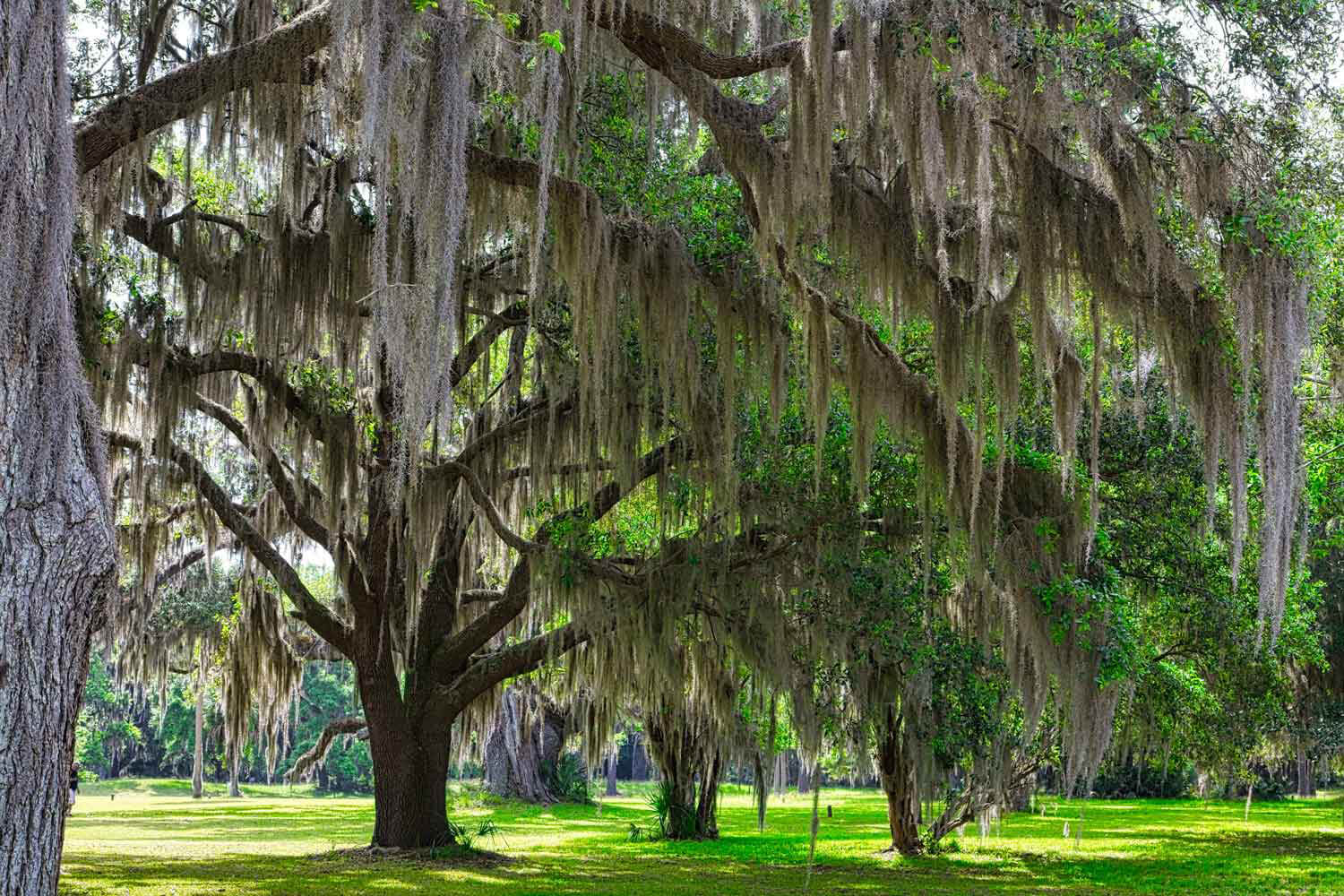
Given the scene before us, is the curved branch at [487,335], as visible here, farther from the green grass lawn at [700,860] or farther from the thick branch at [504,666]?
the green grass lawn at [700,860]

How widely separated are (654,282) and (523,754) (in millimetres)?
21324

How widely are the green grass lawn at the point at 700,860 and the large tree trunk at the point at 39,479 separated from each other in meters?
5.81

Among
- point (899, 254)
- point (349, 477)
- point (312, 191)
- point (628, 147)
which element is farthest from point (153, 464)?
point (899, 254)

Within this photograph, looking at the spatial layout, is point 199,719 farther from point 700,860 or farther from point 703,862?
point 703,862

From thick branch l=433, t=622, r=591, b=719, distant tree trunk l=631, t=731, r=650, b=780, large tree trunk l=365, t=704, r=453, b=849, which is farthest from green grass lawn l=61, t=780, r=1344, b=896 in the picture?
distant tree trunk l=631, t=731, r=650, b=780

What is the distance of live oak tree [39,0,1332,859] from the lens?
6.91 meters

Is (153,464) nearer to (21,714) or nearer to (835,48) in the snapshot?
(835,48)

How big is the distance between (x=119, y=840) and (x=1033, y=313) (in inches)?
548

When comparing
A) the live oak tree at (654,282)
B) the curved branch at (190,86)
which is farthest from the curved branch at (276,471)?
the curved branch at (190,86)

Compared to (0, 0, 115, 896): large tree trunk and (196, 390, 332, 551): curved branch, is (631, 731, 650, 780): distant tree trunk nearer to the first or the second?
(196, 390, 332, 551): curved branch

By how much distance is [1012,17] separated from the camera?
703 cm

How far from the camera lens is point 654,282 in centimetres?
902

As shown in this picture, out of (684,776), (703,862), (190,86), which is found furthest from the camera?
(684,776)

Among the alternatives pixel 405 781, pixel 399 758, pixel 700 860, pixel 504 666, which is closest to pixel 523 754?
pixel 700 860
